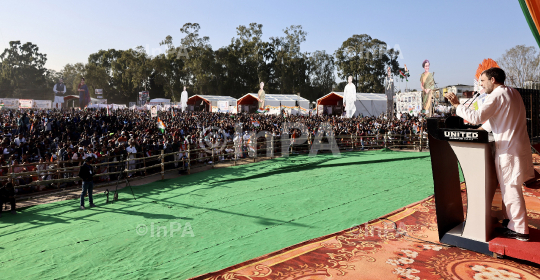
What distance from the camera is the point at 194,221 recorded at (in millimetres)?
5465

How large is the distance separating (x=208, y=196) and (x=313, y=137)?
8.69 metres

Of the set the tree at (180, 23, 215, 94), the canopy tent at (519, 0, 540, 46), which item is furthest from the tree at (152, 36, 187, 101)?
the canopy tent at (519, 0, 540, 46)

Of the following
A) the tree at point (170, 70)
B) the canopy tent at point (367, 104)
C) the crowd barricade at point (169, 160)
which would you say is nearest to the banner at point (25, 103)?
the tree at point (170, 70)

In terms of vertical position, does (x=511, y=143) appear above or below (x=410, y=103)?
below

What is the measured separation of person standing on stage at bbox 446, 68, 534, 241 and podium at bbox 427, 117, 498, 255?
108mm

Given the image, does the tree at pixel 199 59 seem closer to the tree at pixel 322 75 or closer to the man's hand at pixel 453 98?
the tree at pixel 322 75

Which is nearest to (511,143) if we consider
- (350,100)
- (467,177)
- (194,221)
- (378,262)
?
(467,177)

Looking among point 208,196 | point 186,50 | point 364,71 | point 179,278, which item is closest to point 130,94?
point 186,50

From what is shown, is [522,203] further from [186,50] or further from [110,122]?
[186,50]

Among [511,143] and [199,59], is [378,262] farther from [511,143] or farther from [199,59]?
[199,59]

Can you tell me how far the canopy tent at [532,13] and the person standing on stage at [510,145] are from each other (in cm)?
137

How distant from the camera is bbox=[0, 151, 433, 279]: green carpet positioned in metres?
3.93

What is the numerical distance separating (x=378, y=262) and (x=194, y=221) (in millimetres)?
3547

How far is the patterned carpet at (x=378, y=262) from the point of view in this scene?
8.28ft
